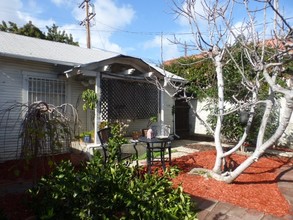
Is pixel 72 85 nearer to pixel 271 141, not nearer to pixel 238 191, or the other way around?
pixel 238 191

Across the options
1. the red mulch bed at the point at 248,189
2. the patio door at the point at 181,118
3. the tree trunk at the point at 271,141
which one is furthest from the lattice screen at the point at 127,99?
the tree trunk at the point at 271,141

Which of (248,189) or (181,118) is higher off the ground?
(181,118)

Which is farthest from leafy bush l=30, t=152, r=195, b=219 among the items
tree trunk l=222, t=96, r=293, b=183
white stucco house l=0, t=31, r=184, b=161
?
white stucco house l=0, t=31, r=184, b=161

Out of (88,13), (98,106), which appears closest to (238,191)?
(98,106)

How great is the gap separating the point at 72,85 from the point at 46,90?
0.91 m

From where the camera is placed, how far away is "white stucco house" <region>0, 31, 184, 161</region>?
712cm

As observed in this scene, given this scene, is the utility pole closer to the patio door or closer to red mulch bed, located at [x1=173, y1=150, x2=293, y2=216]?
the patio door

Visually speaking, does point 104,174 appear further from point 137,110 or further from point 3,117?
point 137,110

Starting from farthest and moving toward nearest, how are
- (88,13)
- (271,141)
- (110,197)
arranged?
(88,13) → (271,141) → (110,197)

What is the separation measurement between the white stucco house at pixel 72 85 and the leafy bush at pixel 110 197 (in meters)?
3.61

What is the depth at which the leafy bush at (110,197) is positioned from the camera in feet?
9.36

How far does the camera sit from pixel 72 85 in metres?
8.45

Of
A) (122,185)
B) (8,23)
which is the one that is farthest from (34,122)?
(8,23)

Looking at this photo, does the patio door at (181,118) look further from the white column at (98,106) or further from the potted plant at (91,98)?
the potted plant at (91,98)
